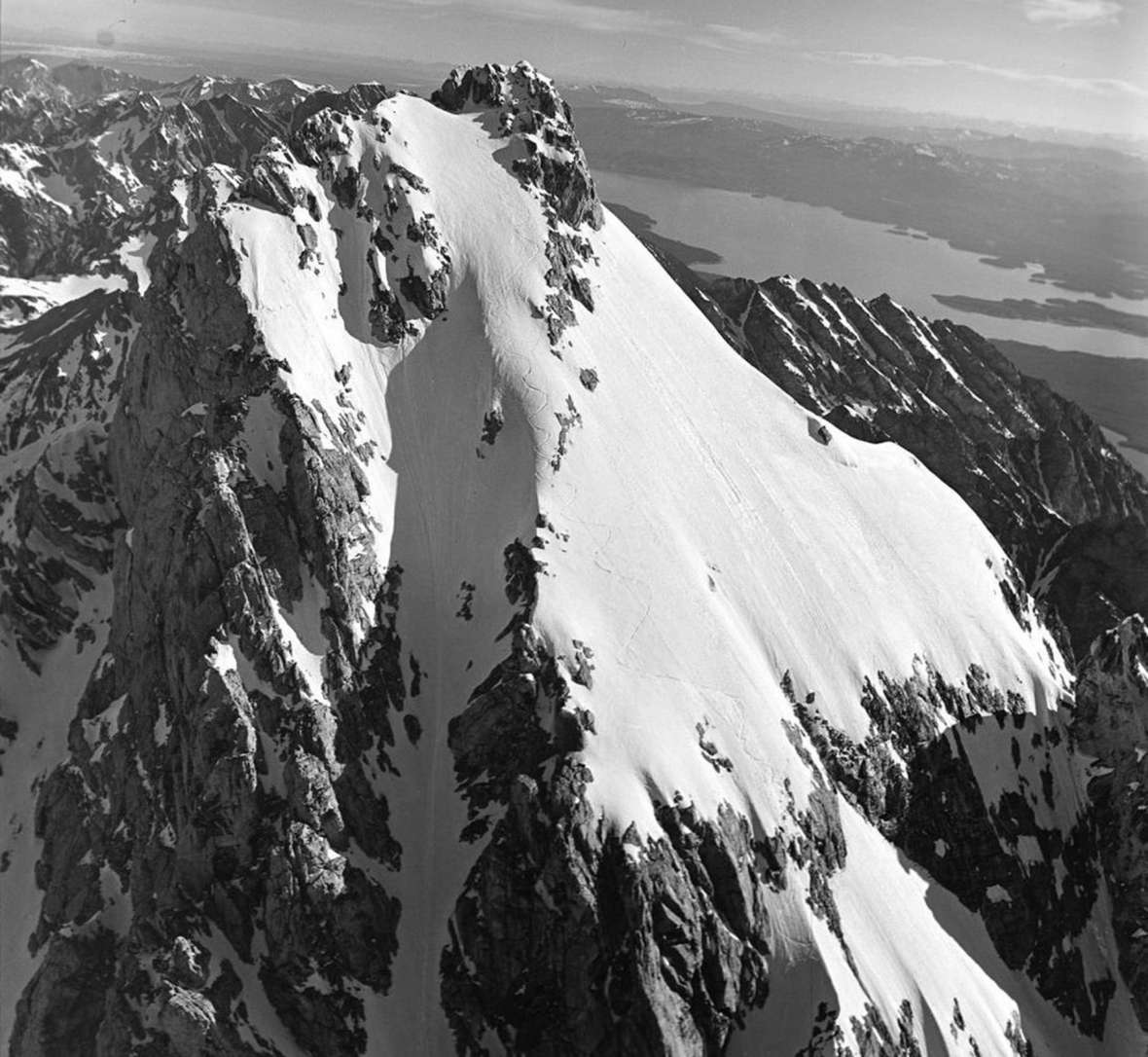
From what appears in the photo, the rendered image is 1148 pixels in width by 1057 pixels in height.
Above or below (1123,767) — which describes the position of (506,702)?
above

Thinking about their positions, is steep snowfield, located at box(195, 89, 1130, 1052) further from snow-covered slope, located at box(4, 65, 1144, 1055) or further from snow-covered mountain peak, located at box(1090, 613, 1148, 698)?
snow-covered mountain peak, located at box(1090, 613, 1148, 698)

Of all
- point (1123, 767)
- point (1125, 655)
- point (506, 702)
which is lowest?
point (1123, 767)

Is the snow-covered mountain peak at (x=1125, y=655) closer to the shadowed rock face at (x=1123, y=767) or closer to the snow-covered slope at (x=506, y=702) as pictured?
the shadowed rock face at (x=1123, y=767)

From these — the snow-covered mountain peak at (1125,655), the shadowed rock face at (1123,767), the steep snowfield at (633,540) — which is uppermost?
the steep snowfield at (633,540)

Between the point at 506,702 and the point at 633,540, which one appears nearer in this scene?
the point at 506,702

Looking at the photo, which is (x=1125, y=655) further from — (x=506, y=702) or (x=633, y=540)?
(x=506, y=702)

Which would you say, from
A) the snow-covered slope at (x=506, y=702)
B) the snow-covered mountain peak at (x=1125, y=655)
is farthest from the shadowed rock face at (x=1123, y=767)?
the snow-covered slope at (x=506, y=702)

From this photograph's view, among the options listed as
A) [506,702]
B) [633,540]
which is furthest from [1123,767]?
[506,702]

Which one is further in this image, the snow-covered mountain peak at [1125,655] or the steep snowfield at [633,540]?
the snow-covered mountain peak at [1125,655]

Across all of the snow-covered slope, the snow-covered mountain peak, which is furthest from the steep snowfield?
the snow-covered mountain peak
